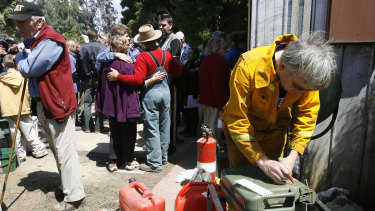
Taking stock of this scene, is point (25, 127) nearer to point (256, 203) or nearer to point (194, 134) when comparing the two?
point (194, 134)

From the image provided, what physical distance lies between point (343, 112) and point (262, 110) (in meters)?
1.65

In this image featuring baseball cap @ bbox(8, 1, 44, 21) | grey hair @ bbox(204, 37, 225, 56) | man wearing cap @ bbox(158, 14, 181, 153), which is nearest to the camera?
baseball cap @ bbox(8, 1, 44, 21)

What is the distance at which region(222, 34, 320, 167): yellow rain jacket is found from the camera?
1.94 m

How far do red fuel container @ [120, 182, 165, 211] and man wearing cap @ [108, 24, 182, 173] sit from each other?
58.2 inches

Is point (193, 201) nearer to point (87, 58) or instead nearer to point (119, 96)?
point (119, 96)

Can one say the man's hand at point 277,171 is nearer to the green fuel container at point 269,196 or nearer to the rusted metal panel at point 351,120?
the green fuel container at point 269,196

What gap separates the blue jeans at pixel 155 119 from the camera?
13.9 ft

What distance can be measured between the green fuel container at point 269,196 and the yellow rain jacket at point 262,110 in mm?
188

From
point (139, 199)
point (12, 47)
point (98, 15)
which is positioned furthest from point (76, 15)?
point (139, 199)

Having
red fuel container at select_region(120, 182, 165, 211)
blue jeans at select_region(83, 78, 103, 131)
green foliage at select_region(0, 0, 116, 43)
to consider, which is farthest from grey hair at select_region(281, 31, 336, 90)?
green foliage at select_region(0, 0, 116, 43)

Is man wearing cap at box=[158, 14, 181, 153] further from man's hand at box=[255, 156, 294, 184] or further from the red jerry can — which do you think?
man's hand at box=[255, 156, 294, 184]

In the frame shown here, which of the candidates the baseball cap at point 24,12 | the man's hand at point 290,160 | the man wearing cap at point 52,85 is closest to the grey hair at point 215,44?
the man wearing cap at point 52,85

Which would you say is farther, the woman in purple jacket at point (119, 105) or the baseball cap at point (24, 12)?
the woman in purple jacket at point (119, 105)

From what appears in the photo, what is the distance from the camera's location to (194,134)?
21.4ft
